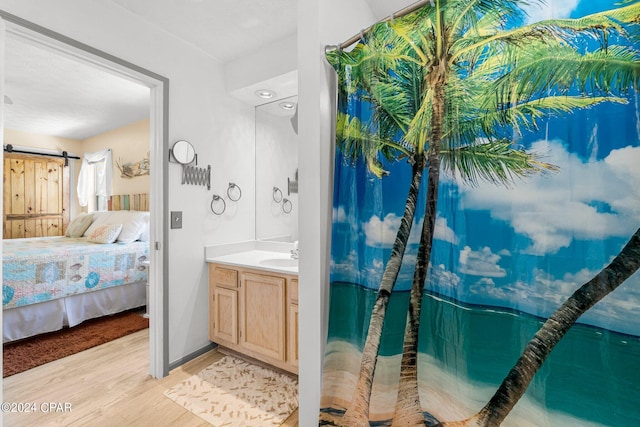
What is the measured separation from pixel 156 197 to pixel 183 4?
127 cm

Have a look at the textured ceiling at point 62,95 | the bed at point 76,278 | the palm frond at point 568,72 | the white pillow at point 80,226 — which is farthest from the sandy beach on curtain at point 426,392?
the white pillow at point 80,226

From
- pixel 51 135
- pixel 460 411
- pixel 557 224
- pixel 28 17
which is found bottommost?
pixel 460 411

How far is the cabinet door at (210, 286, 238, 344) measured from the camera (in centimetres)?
225

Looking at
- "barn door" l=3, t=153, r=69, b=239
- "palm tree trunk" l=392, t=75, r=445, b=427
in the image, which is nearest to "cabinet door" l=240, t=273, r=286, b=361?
"palm tree trunk" l=392, t=75, r=445, b=427

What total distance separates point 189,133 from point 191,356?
1768 mm

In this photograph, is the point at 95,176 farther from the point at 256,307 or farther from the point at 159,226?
the point at 256,307

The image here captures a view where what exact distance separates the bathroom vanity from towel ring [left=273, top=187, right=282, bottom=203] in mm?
571

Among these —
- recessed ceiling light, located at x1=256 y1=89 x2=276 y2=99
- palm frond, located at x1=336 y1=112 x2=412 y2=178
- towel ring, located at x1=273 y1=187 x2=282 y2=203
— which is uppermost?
recessed ceiling light, located at x1=256 y1=89 x2=276 y2=99

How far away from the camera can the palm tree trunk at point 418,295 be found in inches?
40.9

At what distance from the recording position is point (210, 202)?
2.44m

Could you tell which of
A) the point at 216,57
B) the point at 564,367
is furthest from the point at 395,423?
the point at 216,57

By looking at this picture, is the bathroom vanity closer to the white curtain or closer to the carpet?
the carpet

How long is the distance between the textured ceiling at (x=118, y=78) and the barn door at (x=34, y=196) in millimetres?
713

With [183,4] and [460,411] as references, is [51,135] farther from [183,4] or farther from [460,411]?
[460,411]
